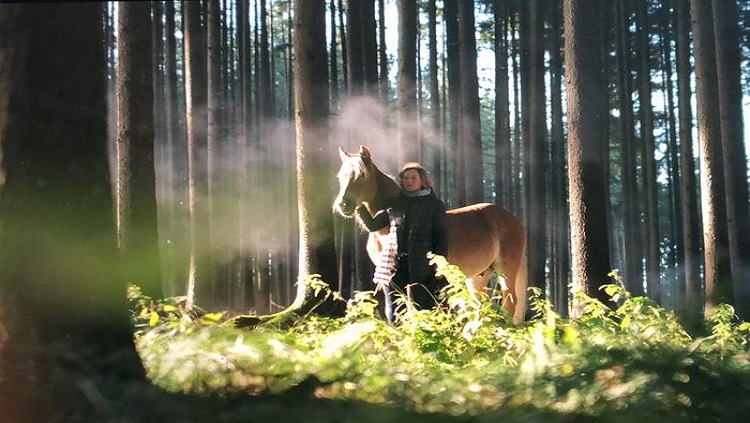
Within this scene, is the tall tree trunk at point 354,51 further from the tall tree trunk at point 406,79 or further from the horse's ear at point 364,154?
the horse's ear at point 364,154

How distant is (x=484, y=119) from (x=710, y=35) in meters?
27.5

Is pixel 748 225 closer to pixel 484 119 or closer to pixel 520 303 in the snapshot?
pixel 520 303

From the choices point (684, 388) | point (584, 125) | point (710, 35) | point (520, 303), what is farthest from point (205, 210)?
point (684, 388)

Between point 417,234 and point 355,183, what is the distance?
86 centimetres

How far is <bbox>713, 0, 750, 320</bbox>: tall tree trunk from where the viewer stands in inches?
352

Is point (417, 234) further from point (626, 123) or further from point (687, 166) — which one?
point (626, 123)

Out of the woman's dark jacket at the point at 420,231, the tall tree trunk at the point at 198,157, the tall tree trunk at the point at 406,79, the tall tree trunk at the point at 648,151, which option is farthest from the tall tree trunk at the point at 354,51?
the tall tree trunk at the point at 648,151

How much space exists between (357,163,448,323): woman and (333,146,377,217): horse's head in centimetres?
34

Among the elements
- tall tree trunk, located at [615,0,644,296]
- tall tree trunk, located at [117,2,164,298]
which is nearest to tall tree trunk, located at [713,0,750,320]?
tall tree trunk, located at [117,2,164,298]

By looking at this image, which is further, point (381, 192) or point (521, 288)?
point (521, 288)

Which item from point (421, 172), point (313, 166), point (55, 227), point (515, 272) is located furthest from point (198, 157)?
point (55, 227)

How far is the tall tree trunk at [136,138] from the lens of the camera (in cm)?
744

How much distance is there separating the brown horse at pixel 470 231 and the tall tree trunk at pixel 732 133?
9.89 feet

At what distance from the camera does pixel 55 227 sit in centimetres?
289
